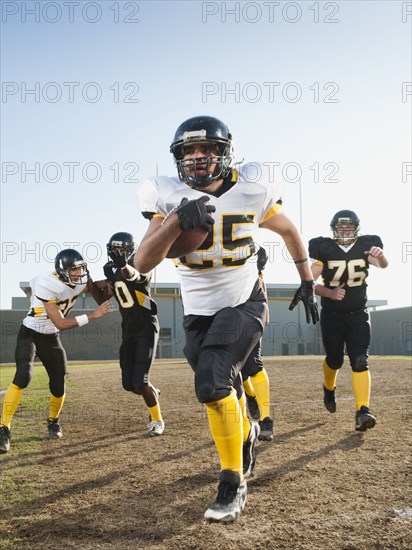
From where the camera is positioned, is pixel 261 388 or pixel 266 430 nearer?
pixel 266 430

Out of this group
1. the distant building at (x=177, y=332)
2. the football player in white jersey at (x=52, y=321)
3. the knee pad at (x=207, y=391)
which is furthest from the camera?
the distant building at (x=177, y=332)

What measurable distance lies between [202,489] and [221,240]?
154 centimetres

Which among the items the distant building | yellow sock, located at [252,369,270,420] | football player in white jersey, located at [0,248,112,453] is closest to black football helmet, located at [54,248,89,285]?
football player in white jersey, located at [0,248,112,453]

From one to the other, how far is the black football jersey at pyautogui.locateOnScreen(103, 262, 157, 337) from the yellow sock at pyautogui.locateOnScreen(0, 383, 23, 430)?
121cm

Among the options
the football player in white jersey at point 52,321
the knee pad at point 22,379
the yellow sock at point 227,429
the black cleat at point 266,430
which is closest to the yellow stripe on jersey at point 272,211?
the yellow sock at point 227,429

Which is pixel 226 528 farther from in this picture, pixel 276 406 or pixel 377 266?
pixel 276 406

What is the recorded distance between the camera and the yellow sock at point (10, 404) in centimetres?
514

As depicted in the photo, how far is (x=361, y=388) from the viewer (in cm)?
520

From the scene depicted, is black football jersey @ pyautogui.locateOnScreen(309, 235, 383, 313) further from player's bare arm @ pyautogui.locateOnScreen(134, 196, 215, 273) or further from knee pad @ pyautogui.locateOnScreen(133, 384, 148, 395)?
player's bare arm @ pyautogui.locateOnScreen(134, 196, 215, 273)

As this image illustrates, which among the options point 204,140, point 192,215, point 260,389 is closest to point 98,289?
point 260,389

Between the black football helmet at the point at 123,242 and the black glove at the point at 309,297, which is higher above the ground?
the black football helmet at the point at 123,242

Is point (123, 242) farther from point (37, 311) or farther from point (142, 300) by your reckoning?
point (37, 311)

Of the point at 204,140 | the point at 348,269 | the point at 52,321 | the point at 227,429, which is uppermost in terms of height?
the point at 204,140

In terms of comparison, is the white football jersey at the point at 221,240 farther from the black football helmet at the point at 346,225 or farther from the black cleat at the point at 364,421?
the black football helmet at the point at 346,225
